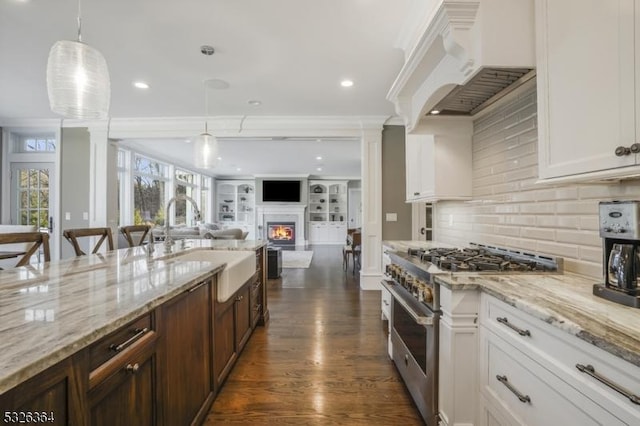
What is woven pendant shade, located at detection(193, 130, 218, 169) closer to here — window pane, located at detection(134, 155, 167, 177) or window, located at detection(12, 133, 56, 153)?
window, located at detection(12, 133, 56, 153)

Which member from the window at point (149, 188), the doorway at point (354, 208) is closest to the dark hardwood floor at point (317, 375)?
the window at point (149, 188)

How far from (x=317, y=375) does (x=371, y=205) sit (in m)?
2.86

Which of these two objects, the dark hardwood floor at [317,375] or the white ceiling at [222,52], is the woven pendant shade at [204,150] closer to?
the white ceiling at [222,52]

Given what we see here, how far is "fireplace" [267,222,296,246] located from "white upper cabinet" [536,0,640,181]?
9711 mm

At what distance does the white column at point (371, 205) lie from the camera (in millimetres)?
4516

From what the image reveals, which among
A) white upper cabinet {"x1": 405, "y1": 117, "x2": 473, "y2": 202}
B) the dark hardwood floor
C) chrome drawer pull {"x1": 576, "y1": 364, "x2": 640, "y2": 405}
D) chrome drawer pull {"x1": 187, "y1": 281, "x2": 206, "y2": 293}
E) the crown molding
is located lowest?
the dark hardwood floor

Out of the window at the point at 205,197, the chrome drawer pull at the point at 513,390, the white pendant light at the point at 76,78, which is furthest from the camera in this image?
the window at the point at 205,197

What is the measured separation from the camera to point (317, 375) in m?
2.12

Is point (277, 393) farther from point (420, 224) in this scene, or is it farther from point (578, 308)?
point (420, 224)

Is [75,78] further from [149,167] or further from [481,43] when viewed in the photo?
[149,167]

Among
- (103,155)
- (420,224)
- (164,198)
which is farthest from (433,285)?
(164,198)

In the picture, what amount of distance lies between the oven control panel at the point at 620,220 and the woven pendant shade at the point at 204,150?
3.28 meters

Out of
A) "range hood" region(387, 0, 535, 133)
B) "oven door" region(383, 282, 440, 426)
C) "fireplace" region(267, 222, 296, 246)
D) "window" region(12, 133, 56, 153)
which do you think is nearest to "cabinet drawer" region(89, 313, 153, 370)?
"oven door" region(383, 282, 440, 426)

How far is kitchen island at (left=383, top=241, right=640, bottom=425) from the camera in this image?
72 cm
